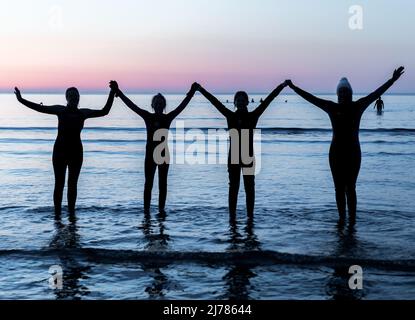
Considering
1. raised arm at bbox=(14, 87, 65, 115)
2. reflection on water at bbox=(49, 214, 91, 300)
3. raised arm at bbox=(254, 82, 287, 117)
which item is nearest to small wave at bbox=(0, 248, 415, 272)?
reflection on water at bbox=(49, 214, 91, 300)

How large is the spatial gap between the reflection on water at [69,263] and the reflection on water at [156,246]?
71cm

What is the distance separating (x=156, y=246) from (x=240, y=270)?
1.48 m

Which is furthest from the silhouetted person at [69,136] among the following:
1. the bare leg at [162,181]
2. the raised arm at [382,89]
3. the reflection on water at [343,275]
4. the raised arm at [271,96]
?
the reflection on water at [343,275]

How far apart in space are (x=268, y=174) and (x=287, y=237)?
7.99 meters

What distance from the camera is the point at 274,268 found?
6.28m

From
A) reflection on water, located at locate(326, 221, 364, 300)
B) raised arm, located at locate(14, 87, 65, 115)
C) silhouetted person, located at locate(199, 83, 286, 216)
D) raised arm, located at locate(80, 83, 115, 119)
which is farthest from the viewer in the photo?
raised arm, located at locate(80, 83, 115, 119)

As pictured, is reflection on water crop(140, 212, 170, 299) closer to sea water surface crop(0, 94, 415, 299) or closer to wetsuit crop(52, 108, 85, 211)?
sea water surface crop(0, 94, 415, 299)

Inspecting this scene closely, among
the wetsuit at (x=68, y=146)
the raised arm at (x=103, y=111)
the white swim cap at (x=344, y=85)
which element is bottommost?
the wetsuit at (x=68, y=146)

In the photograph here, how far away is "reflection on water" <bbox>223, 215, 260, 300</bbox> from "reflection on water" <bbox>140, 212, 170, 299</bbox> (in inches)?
28.2

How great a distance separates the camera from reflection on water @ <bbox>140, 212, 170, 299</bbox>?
18.1 ft

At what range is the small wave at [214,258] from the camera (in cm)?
638

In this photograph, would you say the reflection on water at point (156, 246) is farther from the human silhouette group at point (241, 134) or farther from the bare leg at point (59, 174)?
the bare leg at point (59, 174)

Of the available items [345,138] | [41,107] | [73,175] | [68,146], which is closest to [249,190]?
[345,138]

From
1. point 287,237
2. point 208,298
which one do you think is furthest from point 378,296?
point 287,237
